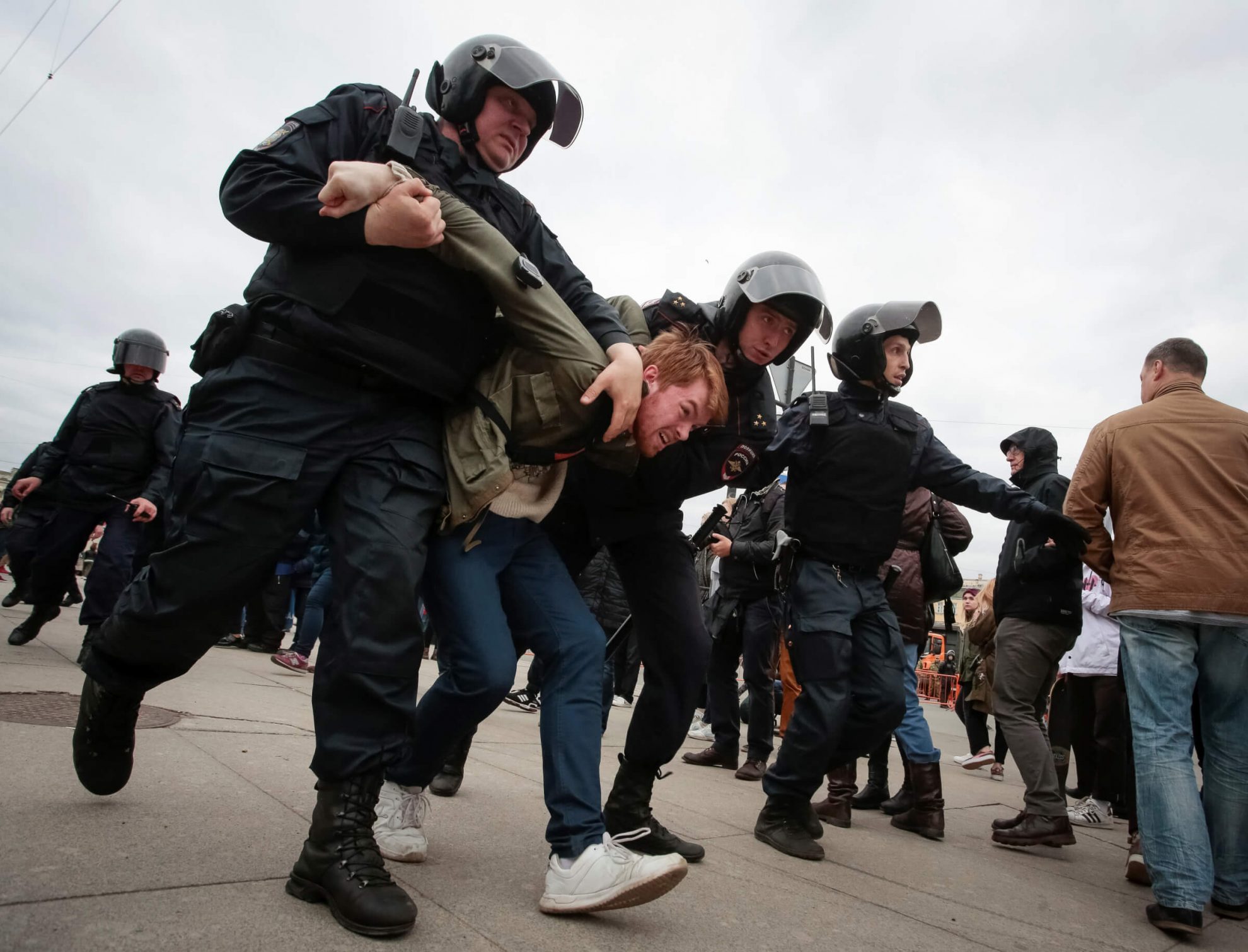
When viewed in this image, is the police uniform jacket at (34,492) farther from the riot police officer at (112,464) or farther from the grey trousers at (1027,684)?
the grey trousers at (1027,684)

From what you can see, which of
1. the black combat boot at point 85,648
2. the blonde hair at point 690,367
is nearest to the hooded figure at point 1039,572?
the blonde hair at point 690,367

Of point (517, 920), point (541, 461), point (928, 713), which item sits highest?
point (541, 461)

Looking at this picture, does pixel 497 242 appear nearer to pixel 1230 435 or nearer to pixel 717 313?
pixel 717 313

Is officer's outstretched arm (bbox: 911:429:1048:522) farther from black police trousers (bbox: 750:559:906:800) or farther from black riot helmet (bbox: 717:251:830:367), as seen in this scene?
black riot helmet (bbox: 717:251:830:367)

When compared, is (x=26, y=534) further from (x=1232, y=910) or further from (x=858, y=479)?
(x=1232, y=910)

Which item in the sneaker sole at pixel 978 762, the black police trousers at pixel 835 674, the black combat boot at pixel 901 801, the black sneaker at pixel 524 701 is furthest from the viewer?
the black sneaker at pixel 524 701

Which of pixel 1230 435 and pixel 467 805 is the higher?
pixel 1230 435

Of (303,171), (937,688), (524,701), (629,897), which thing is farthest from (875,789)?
(937,688)

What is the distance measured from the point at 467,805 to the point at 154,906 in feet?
4.59

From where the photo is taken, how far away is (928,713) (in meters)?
13.3

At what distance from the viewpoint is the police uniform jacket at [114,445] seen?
5.20m

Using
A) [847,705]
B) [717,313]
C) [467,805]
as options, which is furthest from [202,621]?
[847,705]

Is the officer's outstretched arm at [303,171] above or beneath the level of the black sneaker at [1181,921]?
above

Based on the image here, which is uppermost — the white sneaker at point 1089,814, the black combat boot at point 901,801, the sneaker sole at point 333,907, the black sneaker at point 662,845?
the sneaker sole at point 333,907
